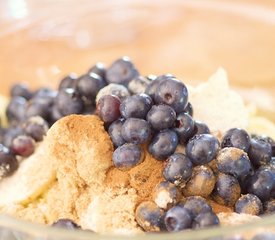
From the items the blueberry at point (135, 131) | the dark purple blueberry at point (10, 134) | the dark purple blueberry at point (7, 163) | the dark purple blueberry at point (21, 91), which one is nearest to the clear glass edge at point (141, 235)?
the blueberry at point (135, 131)

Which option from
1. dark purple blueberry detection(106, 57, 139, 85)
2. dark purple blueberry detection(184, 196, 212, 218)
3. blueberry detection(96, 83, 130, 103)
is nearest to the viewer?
dark purple blueberry detection(184, 196, 212, 218)

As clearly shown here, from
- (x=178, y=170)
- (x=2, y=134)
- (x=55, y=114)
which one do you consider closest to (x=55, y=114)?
(x=55, y=114)

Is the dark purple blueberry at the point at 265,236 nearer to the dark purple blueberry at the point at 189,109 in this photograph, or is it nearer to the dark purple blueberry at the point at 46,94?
the dark purple blueberry at the point at 189,109

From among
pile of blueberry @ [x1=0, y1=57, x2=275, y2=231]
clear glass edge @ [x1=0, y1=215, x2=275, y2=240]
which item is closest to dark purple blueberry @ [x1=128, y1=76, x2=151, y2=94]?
pile of blueberry @ [x1=0, y1=57, x2=275, y2=231]

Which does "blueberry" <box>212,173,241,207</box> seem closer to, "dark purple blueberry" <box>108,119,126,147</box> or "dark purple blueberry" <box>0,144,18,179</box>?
"dark purple blueberry" <box>108,119,126,147</box>

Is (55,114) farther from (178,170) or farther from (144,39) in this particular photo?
(144,39)

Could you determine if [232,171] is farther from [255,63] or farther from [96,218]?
[255,63]
